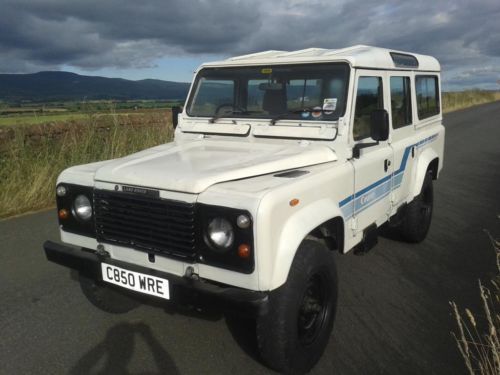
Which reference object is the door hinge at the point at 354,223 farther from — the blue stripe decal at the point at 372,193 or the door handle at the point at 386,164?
the door handle at the point at 386,164

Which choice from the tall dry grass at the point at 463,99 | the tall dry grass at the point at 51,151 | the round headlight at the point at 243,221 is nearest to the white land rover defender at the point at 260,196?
the round headlight at the point at 243,221

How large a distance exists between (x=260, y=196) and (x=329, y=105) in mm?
1493

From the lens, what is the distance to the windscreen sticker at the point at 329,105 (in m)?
3.54

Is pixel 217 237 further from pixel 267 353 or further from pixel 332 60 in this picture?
pixel 332 60

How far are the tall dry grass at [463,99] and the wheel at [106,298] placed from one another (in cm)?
2798

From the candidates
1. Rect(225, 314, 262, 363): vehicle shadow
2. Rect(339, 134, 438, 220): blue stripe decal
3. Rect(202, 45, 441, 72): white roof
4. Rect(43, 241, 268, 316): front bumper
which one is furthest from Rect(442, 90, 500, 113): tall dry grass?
Rect(43, 241, 268, 316): front bumper

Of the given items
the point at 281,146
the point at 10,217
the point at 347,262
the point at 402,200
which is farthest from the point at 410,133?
the point at 10,217

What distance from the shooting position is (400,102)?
4.46 metres

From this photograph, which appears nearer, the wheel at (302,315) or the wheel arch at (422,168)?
the wheel at (302,315)

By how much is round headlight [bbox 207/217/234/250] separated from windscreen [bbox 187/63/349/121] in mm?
1523

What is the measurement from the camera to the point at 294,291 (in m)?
2.54

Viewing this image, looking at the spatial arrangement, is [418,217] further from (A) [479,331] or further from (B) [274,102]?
(B) [274,102]

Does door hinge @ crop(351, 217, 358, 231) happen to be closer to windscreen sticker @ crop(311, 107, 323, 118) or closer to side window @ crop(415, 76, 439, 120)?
windscreen sticker @ crop(311, 107, 323, 118)

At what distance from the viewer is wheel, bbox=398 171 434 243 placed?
15.7 feet
